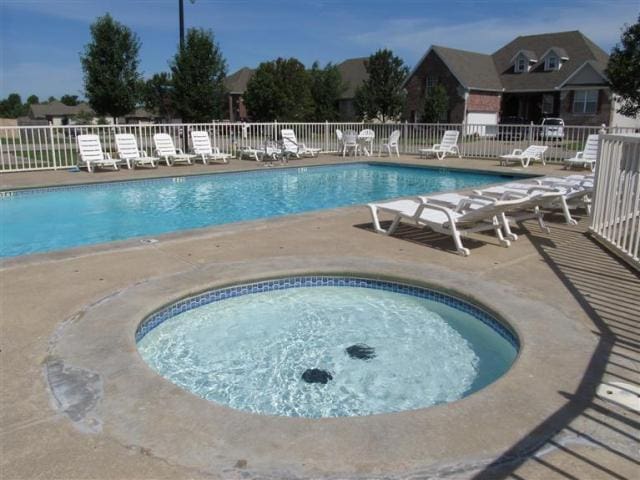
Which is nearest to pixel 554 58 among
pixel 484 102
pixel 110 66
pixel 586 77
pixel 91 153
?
pixel 586 77

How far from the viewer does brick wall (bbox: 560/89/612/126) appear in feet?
111

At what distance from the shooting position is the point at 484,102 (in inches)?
1547

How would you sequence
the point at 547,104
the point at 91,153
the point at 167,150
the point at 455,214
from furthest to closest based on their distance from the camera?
1. the point at 547,104
2. the point at 167,150
3. the point at 91,153
4. the point at 455,214

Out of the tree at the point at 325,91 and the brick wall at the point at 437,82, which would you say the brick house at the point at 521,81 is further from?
the tree at the point at 325,91

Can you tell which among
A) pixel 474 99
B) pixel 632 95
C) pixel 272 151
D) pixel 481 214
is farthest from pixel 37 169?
pixel 474 99

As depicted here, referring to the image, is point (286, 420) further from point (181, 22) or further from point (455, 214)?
point (181, 22)

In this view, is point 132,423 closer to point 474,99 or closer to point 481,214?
point 481,214

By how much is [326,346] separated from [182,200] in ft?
25.8

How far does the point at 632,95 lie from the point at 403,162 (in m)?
9.74

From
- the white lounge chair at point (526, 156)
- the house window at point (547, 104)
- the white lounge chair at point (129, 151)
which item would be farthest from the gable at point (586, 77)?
the white lounge chair at point (129, 151)

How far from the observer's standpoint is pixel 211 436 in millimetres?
2492

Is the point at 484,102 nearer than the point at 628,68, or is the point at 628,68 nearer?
the point at 628,68

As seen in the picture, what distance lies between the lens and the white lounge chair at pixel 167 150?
1531cm

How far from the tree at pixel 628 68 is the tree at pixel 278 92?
22.4 metres
